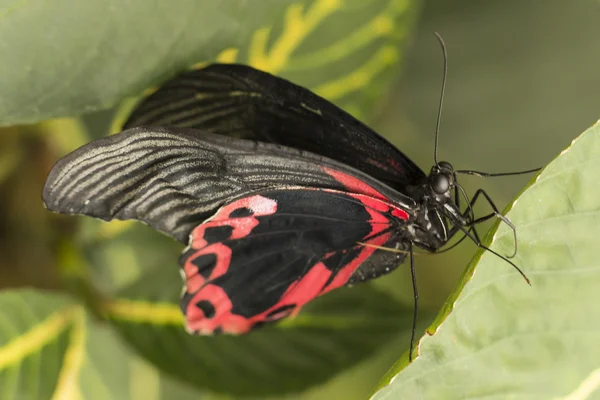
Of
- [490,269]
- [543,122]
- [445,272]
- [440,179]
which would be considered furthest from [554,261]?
[543,122]

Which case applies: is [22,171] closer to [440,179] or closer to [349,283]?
[349,283]

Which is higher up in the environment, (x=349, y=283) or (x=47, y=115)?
(x=47, y=115)

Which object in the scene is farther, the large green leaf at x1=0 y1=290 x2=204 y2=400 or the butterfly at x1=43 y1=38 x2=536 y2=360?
the large green leaf at x1=0 y1=290 x2=204 y2=400

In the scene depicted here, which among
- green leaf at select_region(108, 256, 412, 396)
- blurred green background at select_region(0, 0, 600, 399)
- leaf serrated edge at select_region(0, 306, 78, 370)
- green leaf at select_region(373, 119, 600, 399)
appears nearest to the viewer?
green leaf at select_region(373, 119, 600, 399)

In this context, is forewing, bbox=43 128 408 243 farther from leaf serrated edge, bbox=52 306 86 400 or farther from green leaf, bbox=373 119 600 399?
leaf serrated edge, bbox=52 306 86 400

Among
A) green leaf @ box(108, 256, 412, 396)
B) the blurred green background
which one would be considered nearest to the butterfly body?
green leaf @ box(108, 256, 412, 396)
